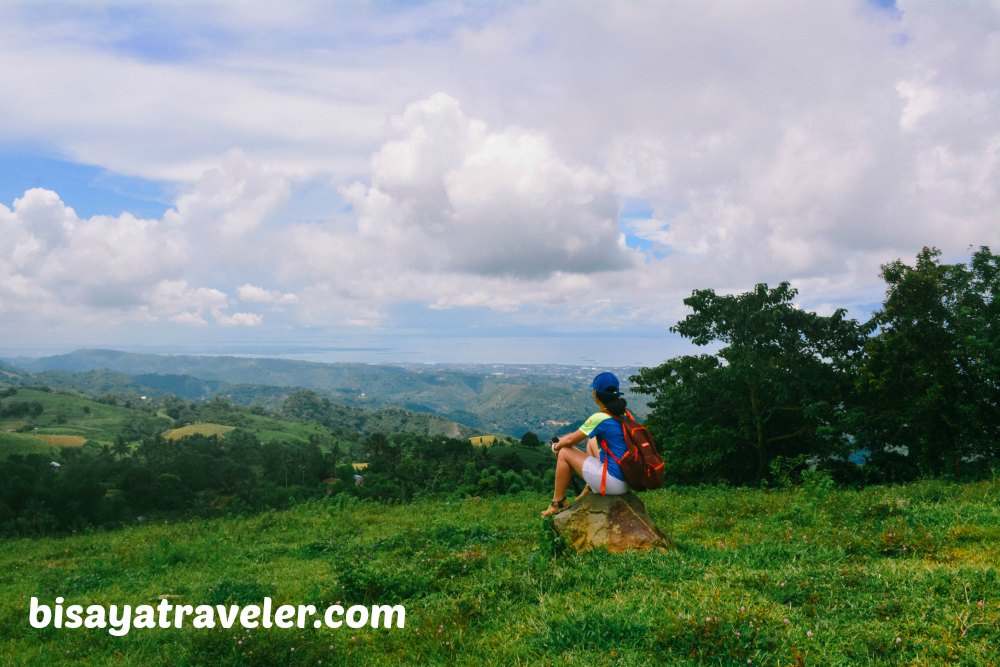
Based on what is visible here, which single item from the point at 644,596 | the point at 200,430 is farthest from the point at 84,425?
the point at 644,596

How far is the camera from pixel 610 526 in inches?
288

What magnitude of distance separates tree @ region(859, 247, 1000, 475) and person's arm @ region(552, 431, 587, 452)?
16.0 m

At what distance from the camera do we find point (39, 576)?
39.1 ft

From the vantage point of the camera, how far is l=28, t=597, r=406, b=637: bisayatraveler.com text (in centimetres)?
618

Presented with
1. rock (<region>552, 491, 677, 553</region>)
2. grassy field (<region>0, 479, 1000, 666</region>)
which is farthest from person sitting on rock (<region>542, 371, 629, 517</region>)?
grassy field (<region>0, 479, 1000, 666</region>)

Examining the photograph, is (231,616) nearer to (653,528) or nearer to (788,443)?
(653,528)

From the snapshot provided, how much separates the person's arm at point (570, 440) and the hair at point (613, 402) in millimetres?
505

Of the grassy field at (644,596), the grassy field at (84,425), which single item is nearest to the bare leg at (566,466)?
the grassy field at (644,596)

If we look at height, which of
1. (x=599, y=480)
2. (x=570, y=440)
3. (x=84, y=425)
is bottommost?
(x=84, y=425)

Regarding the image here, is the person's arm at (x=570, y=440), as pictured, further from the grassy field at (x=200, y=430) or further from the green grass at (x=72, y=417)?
the green grass at (x=72, y=417)

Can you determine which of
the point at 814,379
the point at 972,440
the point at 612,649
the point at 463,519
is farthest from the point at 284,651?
the point at 814,379

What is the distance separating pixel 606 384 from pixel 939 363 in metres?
16.6

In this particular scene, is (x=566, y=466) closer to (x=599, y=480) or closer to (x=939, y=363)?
(x=599, y=480)

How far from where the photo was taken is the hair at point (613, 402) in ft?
24.3
